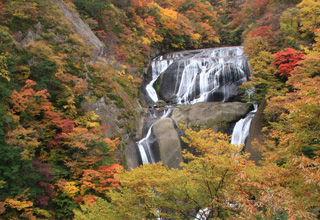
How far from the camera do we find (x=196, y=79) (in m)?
19.9

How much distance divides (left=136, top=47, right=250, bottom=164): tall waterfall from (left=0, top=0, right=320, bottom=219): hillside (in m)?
2.59

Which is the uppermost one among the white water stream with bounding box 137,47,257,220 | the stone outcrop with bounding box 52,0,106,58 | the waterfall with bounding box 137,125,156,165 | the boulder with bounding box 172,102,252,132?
the stone outcrop with bounding box 52,0,106,58

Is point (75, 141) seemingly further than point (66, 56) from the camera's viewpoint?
No

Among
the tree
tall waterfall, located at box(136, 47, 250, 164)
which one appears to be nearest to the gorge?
tall waterfall, located at box(136, 47, 250, 164)

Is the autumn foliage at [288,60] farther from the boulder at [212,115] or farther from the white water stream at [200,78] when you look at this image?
the white water stream at [200,78]

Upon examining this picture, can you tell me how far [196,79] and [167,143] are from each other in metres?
8.61

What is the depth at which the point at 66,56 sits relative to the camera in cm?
1238

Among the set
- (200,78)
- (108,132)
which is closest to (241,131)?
(200,78)

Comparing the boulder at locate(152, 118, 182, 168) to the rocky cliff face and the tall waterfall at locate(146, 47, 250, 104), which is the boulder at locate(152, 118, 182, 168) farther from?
the tall waterfall at locate(146, 47, 250, 104)

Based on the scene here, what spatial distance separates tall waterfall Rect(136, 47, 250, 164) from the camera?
18.3m

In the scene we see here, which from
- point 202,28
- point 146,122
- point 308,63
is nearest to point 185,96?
point 146,122

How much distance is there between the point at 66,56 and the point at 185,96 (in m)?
Result: 11.2

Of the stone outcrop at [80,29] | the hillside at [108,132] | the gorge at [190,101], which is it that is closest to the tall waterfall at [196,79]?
the gorge at [190,101]

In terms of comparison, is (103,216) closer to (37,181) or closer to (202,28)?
(37,181)
